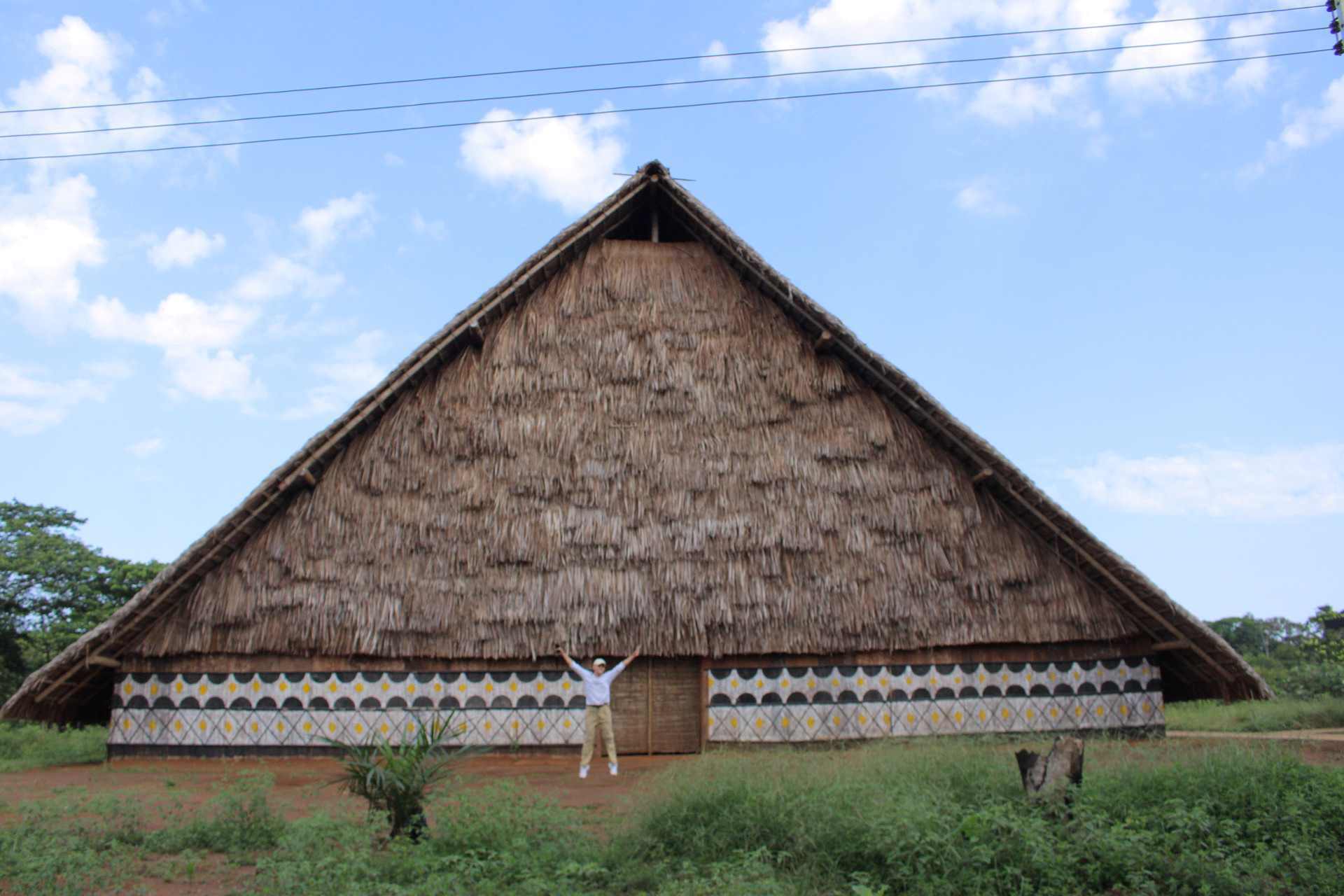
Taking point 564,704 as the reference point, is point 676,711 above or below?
below

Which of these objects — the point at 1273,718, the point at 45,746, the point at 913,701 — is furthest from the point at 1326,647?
the point at 45,746

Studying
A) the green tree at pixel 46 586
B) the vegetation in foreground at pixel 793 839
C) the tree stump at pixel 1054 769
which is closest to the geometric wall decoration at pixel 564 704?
the vegetation in foreground at pixel 793 839

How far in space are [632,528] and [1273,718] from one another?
1043 centimetres

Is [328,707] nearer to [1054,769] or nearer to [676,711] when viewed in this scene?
[676,711]

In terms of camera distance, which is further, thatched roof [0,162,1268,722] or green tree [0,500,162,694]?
green tree [0,500,162,694]

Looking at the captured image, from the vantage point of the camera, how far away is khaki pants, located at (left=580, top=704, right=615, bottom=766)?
7.82 m

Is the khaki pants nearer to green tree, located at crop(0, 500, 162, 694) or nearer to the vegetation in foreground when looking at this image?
the vegetation in foreground

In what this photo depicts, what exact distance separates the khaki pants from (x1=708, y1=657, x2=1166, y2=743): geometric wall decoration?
160 centimetres

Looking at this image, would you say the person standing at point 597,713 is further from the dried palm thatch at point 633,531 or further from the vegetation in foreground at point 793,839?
the vegetation in foreground at point 793,839

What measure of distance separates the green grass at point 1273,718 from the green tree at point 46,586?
760 inches

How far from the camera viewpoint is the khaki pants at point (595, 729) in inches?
308

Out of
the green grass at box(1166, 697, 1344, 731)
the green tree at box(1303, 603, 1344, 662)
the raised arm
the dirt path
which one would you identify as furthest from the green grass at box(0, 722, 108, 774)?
the green tree at box(1303, 603, 1344, 662)

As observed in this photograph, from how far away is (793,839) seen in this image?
5.00 metres

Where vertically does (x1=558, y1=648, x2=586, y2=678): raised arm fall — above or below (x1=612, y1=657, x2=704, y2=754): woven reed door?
above
